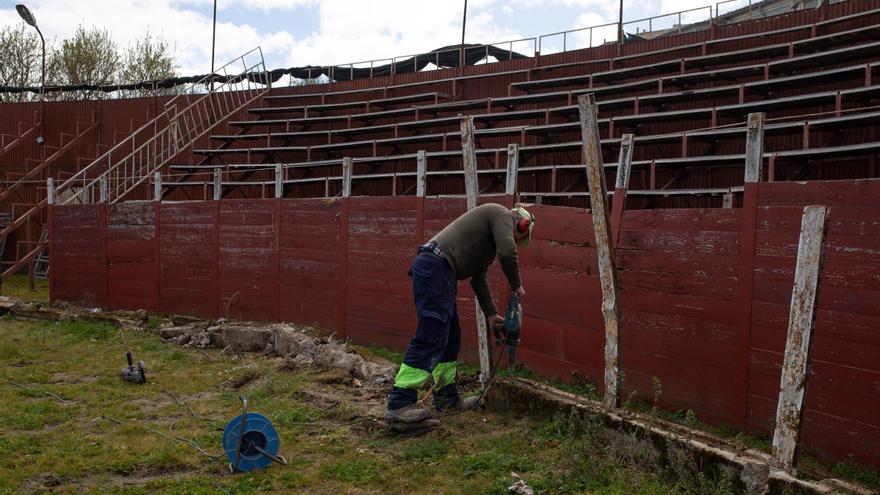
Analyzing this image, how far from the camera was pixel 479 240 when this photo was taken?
5.61 metres

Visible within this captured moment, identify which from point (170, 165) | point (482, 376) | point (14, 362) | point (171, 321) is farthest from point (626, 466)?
point (170, 165)

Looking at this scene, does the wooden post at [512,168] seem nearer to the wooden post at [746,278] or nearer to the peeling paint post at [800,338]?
the wooden post at [746,278]

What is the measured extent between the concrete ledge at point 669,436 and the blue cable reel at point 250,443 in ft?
6.45

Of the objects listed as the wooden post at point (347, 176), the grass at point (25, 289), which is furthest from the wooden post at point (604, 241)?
the grass at point (25, 289)

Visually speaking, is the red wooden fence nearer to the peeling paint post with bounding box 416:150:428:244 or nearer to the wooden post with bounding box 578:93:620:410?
the peeling paint post with bounding box 416:150:428:244

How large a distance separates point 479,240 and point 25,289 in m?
17.4

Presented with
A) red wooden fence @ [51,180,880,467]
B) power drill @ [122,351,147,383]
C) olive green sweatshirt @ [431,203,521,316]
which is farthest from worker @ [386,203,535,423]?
power drill @ [122,351,147,383]

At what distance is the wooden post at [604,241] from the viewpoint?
16.9 feet

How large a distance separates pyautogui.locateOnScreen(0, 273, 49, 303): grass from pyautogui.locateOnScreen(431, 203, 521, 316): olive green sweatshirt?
14.2 m

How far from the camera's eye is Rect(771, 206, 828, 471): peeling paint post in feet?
12.8

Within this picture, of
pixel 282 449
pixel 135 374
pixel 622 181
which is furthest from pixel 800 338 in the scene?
pixel 135 374

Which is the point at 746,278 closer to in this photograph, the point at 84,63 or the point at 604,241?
the point at 604,241

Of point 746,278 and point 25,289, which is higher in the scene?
point 746,278

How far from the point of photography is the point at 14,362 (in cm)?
890
